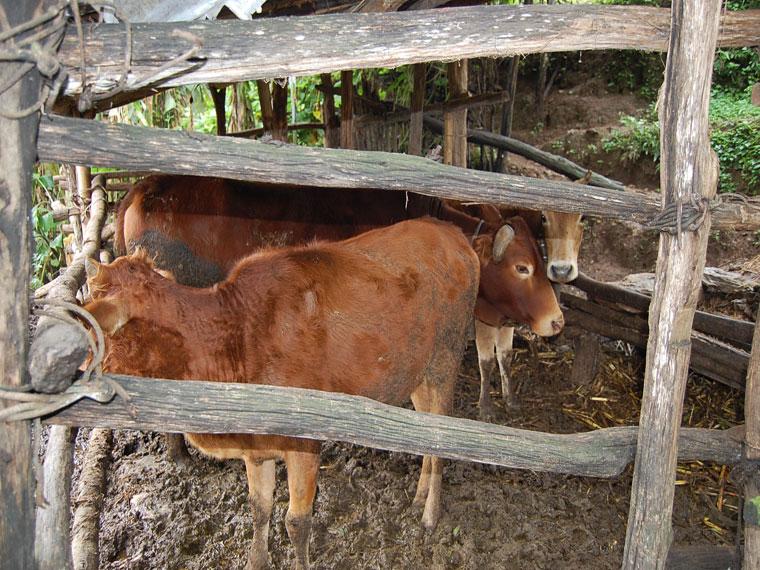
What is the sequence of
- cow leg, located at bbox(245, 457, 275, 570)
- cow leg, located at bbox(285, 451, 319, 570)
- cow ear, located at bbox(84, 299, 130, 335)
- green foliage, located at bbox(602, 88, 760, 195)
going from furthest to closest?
1. green foliage, located at bbox(602, 88, 760, 195)
2. cow leg, located at bbox(245, 457, 275, 570)
3. cow leg, located at bbox(285, 451, 319, 570)
4. cow ear, located at bbox(84, 299, 130, 335)

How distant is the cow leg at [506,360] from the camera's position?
599cm

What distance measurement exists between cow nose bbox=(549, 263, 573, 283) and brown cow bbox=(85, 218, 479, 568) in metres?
1.98

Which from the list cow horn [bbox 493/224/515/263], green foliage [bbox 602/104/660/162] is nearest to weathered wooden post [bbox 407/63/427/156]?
cow horn [bbox 493/224/515/263]

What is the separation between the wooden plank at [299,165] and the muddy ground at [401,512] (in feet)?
8.03

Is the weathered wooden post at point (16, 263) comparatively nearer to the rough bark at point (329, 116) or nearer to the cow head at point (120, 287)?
the cow head at point (120, 287)

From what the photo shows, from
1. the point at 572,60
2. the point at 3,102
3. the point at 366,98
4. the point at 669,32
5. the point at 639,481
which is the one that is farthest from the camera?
the point at 572,60

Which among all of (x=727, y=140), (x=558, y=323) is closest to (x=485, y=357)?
(x=558, y=323)

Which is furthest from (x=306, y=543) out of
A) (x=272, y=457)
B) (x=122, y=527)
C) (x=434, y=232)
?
(x=434, y=232)

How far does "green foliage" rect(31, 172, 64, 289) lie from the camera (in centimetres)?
856

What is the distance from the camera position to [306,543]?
3.60 m

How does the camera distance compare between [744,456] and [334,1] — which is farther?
[334,1]

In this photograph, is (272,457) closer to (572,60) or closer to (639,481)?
(639,481)

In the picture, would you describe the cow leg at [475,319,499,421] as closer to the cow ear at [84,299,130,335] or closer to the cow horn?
the cow horn

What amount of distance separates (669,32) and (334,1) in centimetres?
303
